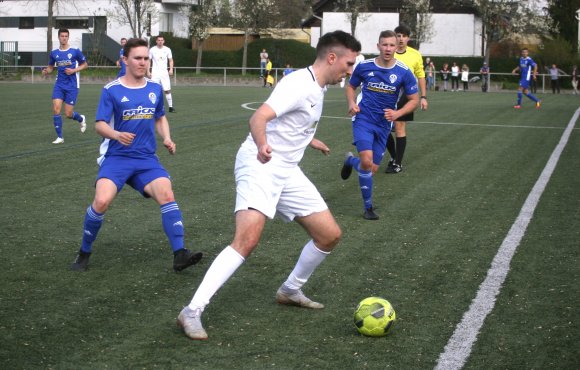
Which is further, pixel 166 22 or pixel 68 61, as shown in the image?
pixel 166 22

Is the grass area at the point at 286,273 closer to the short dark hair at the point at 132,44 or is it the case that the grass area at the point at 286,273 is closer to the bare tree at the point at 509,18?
the short dark hair at the point at 132,44

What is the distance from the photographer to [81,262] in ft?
22.0

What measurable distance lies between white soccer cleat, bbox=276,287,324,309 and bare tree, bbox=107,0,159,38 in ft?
183

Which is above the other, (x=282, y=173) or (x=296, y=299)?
(x=282, y=173)

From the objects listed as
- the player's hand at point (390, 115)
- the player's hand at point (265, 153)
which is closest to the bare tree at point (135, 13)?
the player's hand at point (390, 115)

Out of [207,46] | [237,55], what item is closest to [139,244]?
[237,55]

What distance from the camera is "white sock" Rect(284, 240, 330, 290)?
5.64 m

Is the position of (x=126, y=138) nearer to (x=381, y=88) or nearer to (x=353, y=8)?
(x=381, y=88)

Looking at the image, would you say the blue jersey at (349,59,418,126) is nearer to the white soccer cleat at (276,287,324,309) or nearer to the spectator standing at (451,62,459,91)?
the white soccer cleat at (276,287,324,309)

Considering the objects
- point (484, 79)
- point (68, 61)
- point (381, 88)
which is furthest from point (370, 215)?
point (484, 79)

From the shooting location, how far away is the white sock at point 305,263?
18.5 feet

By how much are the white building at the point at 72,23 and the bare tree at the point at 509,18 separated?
891 inches

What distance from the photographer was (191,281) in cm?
640

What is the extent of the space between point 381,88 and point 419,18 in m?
59.0
